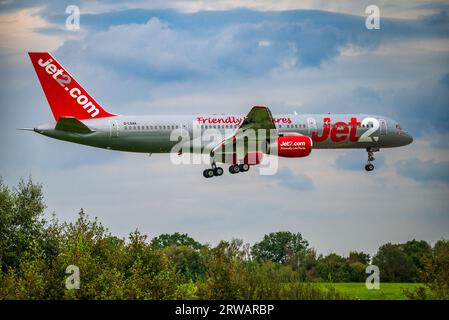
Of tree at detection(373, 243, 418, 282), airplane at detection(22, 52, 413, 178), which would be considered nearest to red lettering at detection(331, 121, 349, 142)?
airplane at detection(22, 52, 413, 178)

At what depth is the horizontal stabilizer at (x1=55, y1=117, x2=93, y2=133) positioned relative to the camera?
10631 cm

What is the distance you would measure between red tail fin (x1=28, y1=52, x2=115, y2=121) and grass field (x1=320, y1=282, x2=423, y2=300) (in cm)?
2731

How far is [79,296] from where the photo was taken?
302 ft

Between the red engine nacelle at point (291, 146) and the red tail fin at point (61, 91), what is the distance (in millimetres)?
14026

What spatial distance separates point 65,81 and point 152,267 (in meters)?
21.2

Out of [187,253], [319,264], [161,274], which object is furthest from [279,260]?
[161,274]

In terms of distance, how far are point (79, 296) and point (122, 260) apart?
32.8ft

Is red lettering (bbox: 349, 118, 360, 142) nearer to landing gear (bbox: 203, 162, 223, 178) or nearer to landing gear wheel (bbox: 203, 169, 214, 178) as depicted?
landing gear (bbox: 203, 162, 223, 178)

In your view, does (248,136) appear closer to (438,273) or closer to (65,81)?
(65,81)

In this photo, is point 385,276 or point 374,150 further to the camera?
point 374,150

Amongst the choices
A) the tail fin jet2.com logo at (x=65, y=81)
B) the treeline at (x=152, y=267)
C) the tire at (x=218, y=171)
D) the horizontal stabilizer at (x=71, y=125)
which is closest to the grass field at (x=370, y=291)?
the treeline at (x=152, y=267)

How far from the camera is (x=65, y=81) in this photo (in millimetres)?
114312

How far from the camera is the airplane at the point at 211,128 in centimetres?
10856
